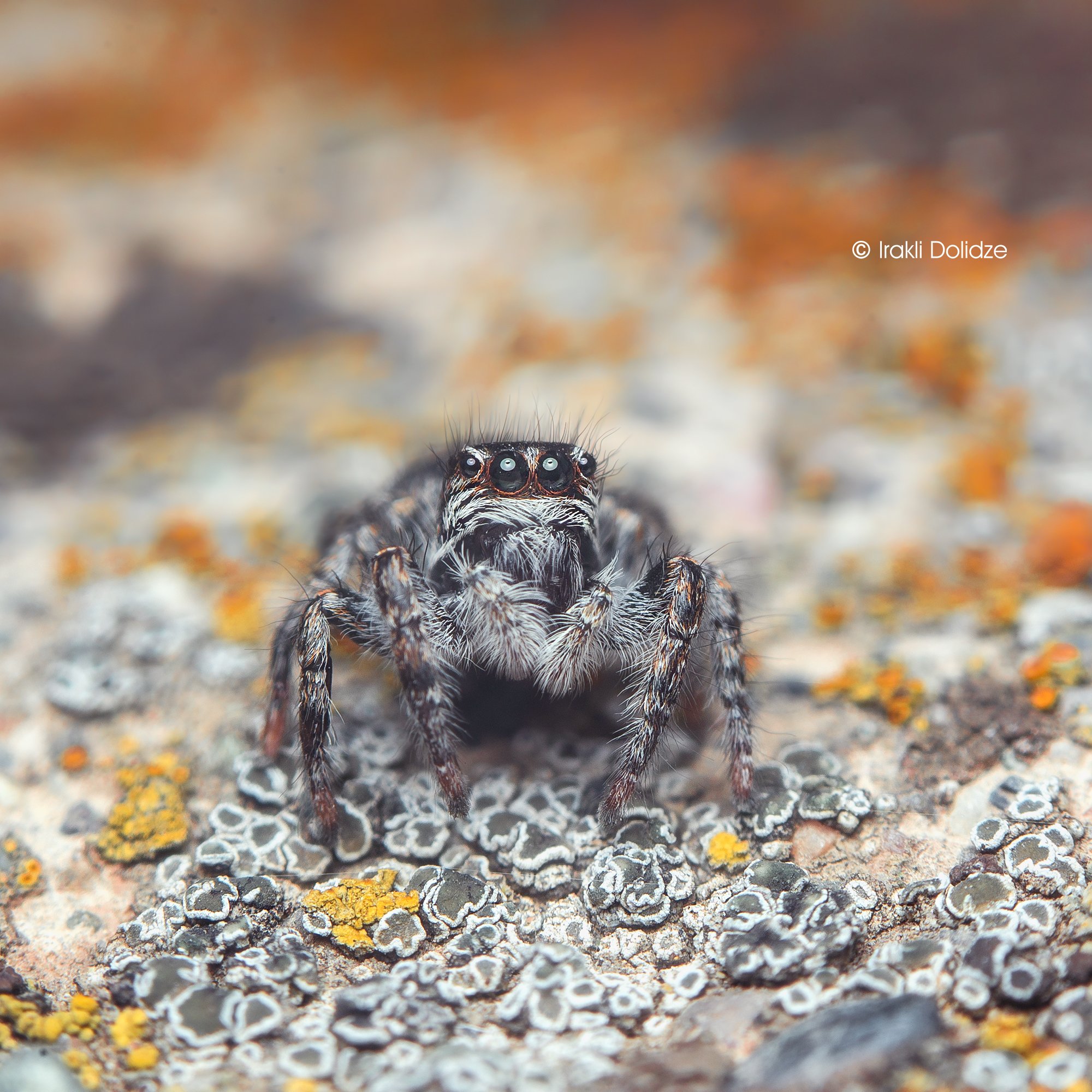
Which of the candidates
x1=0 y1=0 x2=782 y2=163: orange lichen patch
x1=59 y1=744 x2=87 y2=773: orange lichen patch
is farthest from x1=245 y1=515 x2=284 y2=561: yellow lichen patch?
x1=0 y1=0 x2=782 y2=163: orange lichen patch

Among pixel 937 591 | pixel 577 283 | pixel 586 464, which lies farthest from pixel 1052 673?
pixel 577 283

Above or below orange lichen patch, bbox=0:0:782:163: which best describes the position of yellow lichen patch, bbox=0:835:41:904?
below

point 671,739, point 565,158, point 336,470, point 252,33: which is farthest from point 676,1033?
point 252,33

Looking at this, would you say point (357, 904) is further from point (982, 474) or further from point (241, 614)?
point (982, 474)

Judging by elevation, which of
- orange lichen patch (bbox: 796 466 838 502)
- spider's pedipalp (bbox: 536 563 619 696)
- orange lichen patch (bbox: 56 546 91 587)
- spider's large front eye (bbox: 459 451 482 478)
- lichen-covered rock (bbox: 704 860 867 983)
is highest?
orange lichen patch (bbox: 796 466 838 502)

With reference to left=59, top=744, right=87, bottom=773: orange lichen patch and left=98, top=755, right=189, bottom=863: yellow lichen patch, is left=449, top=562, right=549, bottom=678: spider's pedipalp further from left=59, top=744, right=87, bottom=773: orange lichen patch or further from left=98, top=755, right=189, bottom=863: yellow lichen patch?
left=59, top=744, right=87, bottom=773: orange lichen patch

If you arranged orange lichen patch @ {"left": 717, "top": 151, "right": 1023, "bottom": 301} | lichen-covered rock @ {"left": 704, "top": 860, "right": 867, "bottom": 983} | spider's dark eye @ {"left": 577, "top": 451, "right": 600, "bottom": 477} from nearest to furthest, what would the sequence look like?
lichen-covered rock @ {"left": 704, "top": 860, "right": 867, "bottom": 983}
spider's dark eye @ {"left": 577, "top": 451, "right": 600, "bottom": 477}
orange lichen patch @ {"left": 717, "top": 151, "right": 1023, "bottom": 301}

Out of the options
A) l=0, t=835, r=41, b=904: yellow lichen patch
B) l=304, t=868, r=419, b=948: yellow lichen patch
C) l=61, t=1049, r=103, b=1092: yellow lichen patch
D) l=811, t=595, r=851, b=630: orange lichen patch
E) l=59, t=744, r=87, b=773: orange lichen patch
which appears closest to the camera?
l=61, t=1049, r=103, b=1092: yellow lichen patch
